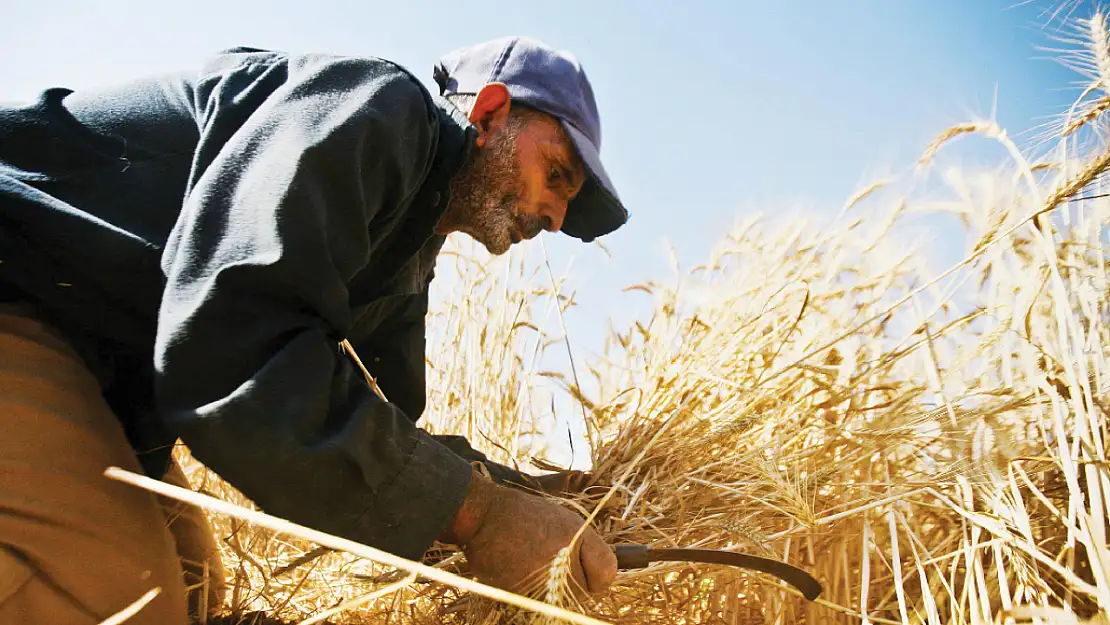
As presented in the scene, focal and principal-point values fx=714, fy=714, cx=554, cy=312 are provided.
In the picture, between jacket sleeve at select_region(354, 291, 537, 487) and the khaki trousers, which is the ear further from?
the khaki trousers

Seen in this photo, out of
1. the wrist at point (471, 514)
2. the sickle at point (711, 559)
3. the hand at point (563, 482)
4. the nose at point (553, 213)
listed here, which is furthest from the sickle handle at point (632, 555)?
the nose at point (553, 213)

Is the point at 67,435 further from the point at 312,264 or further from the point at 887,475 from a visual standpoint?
the point at 887,475

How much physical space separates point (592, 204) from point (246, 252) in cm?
105

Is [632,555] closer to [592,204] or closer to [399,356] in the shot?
[399,356]

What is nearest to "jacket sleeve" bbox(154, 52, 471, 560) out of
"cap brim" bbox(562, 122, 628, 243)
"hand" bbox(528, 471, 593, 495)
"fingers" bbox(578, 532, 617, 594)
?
"fingers" bbox(578, 532, 617, 594)

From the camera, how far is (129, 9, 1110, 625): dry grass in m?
1.10

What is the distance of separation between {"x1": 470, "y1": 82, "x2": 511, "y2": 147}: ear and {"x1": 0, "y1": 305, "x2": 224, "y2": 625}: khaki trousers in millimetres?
835

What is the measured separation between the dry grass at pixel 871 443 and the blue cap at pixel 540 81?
1.62 ft

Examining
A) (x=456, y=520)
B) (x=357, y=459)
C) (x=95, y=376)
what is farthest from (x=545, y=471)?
(x=95, y=376)

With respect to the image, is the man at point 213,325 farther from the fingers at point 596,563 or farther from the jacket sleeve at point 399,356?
the jacket sleeve at point 399,356

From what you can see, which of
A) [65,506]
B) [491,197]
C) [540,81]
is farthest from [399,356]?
[65,506]

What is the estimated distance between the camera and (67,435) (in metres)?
1.00

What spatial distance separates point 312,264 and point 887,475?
1.06 m

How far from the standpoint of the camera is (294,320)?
0.91 m
